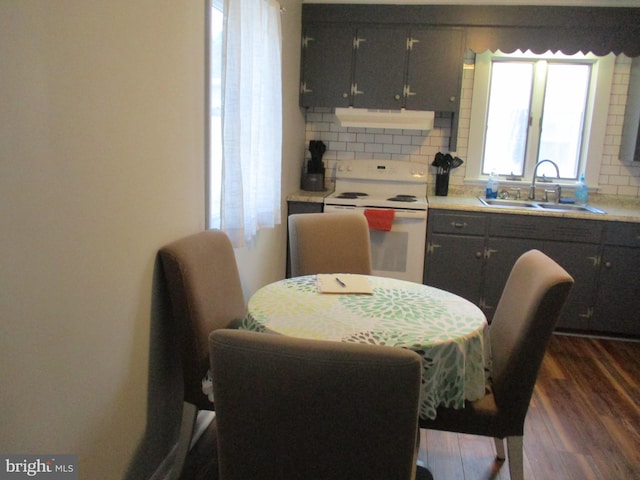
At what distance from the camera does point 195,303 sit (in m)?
1.74

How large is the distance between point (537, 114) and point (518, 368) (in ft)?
9.51

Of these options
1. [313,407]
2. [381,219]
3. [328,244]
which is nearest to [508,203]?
[381,219]

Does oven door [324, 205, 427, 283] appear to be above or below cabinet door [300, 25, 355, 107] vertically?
below

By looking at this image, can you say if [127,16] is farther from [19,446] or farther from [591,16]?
[591,16]

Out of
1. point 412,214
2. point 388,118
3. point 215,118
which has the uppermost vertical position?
point 388,118

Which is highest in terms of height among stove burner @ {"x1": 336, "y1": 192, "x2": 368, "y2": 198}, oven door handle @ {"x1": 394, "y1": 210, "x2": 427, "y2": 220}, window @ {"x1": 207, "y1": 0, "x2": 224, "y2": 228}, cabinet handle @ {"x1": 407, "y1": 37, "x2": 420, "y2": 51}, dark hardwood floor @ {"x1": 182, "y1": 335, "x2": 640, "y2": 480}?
cabinet handle @ {"x1": 407, "y1": 37, "x2": 420, "y2": 51}

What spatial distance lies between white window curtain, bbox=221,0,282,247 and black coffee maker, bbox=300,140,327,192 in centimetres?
106

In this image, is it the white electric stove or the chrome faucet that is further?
the chrome faucet

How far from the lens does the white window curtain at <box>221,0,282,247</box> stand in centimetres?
216

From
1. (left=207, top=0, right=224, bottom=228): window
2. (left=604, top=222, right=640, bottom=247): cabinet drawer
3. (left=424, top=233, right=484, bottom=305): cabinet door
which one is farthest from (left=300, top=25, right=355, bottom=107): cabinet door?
(left=604, top=222, right=640, bottom=247): cabinet drawer

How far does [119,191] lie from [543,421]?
2268 millimetres

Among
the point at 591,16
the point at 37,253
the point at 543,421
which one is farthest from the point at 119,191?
the point at 591,16

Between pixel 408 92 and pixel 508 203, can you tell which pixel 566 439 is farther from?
pixel 408 92

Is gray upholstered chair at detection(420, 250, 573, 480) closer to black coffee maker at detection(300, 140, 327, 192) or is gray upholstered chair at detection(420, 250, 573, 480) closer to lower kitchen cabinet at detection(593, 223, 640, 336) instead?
lower kitchen cabinet at detection(593, 223, 640, 336)
